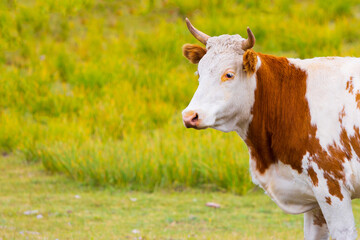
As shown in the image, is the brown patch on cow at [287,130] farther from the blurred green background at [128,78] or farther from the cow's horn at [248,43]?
the blurred green background at [128,78]

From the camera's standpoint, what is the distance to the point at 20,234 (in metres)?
6.47

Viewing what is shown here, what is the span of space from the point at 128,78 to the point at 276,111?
733 centimetres

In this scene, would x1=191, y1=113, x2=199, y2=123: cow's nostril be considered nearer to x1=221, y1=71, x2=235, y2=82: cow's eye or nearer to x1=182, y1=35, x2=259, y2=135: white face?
x1=182, y1=35, x2=259, y2=135: white face

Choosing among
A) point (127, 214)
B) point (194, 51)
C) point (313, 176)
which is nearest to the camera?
point (313, 176)

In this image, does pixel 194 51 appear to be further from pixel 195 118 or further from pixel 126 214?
pixel 126 214

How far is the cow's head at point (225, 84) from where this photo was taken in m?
4.39

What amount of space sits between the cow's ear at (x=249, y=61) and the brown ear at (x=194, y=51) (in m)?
0.40

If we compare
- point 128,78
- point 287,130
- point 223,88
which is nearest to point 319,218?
point 287,130

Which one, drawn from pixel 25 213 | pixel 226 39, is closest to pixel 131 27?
pixel 25 213

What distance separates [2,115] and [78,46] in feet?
10.7

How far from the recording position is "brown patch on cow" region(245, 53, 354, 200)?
171 inches

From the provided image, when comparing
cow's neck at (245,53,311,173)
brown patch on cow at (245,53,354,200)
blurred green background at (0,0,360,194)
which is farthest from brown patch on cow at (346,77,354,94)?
blurred green background at (0,0,360,194)

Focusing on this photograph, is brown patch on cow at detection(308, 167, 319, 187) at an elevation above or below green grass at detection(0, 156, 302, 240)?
above

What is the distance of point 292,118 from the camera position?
457cm
